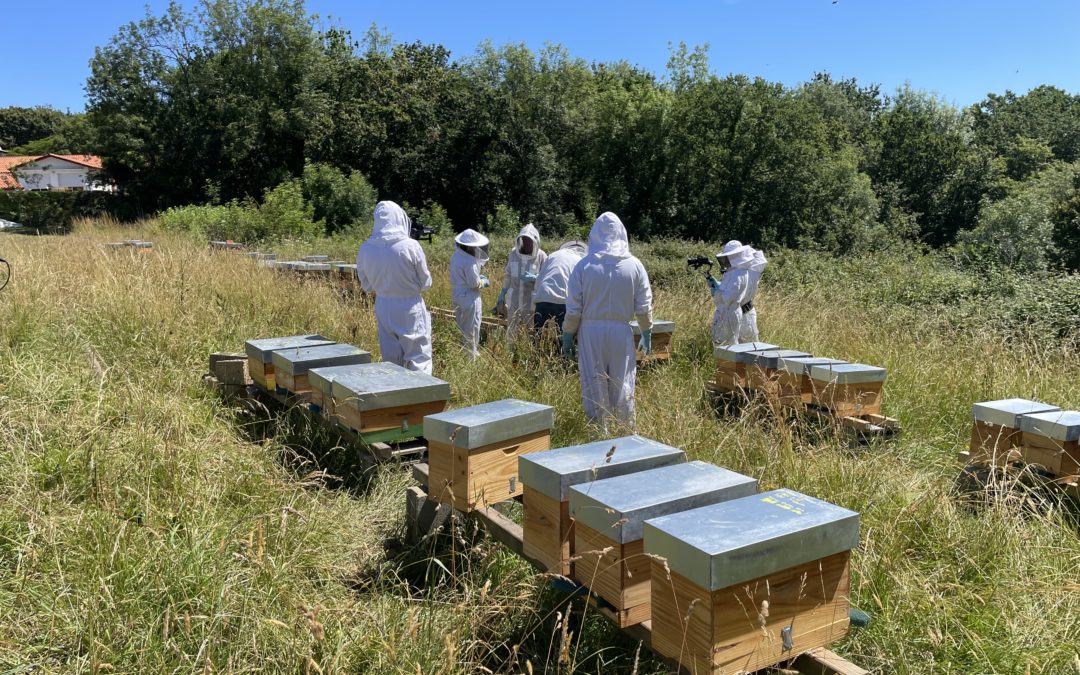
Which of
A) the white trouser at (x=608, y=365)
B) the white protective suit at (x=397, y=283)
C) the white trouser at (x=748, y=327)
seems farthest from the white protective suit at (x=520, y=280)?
the white trouser at (x=608, y=365)

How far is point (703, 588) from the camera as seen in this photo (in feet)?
6.05

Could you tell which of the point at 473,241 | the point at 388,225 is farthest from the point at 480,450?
the point at 473,241

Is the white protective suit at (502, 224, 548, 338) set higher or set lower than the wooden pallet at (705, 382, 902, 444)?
higher

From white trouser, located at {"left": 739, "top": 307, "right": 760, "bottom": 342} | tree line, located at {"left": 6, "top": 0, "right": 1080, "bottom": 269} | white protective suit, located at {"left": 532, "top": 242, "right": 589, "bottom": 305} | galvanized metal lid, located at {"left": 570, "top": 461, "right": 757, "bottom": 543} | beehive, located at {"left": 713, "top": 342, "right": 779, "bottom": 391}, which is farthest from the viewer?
tree line, located at {"left": 6, "top": 0, "right": 1080, "bottom": 269}

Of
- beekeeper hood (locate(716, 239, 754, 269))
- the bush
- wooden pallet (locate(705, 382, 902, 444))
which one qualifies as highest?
the bush

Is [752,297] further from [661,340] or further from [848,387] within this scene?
[848,387]

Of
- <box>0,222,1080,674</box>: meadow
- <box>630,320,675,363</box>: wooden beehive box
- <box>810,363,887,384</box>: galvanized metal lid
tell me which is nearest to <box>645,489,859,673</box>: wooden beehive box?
<box>0,222,1080,674</box>: meadow

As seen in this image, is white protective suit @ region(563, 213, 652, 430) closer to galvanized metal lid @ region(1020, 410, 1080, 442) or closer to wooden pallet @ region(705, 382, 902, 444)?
wooden pallet @ region(705, 382, 902, 444)

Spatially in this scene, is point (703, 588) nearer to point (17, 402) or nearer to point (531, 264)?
point (17, 402)

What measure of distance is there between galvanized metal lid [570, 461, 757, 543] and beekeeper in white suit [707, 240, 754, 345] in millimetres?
4702

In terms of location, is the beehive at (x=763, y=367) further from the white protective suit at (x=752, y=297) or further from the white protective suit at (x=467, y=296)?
the white protective suit at (x=467, y=296)

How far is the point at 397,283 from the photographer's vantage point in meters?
5.90

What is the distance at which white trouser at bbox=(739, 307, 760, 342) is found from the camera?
7188mm

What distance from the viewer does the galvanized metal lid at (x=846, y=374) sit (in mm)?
4805
